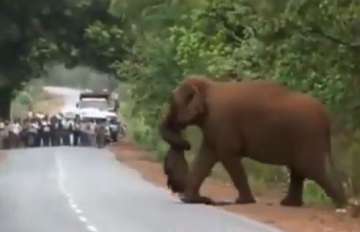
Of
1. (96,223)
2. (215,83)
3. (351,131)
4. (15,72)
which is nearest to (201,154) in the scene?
(215,83)

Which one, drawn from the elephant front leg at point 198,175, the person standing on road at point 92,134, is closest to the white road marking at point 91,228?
the elephant front leg at point 198,175

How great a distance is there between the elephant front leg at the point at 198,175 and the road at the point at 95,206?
38 cm

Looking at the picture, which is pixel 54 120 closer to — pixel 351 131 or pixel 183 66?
pixel 183 66

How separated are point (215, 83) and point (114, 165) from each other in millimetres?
23808

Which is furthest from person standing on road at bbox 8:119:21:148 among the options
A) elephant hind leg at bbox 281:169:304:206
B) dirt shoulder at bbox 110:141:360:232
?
elephant hind leg at bbox 281:169:304:206

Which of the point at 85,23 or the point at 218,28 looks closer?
the point at 218,28

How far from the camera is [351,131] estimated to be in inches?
1197

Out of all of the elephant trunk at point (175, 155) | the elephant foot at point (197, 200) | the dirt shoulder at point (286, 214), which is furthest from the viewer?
the elephant trunk at point (175, 155)

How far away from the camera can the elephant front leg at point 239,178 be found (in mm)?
28891

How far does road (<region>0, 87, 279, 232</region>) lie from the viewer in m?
22.9

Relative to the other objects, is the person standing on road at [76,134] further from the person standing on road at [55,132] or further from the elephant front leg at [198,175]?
the elephant front leg at [198,175]

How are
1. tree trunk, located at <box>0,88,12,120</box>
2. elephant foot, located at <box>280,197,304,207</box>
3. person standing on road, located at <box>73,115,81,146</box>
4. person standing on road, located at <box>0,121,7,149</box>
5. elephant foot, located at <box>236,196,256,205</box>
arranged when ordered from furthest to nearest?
tree trunk, located at <box>0,88,12,120</box> → person standing on road, located at <box>73,115,81,146</box> → person standing on road, located at <box>0,121,7,149</box> → elephant foot, located at <box>236,196,256,205</box> → elephant foot, located at <box>280,197,304,207</box>

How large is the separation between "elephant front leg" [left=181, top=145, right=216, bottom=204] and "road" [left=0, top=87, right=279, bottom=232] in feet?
1.26

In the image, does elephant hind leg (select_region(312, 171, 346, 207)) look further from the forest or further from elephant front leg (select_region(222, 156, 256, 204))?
elephant front leg (select_region(222, 156, 256, 204))
